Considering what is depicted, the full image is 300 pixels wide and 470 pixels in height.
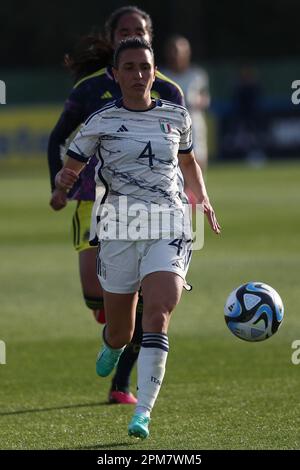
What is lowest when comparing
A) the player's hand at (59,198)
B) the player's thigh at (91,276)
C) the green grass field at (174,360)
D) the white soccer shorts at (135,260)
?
the green grass field at (174,360)

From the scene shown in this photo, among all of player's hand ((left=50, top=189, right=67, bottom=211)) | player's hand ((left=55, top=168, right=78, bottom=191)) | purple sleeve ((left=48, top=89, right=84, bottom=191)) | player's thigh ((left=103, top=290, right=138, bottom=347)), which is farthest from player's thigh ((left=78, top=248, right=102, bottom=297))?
player's hand ((left=55, top=168, right=78, bottom=191))

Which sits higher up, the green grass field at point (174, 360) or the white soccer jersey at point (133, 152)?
the white soccer jersey at point (133, 152)

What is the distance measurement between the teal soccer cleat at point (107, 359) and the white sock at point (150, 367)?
901 mm

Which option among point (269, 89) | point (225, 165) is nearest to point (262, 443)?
point (225, 165)

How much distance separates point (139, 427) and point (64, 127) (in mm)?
2586

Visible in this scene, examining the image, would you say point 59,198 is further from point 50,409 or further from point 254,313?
point 50,409

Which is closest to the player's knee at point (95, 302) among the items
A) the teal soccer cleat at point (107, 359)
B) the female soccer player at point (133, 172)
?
the teal soccer cleat at point (107, 359)

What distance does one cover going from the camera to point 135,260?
7.00m

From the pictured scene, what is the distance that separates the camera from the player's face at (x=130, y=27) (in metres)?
8.45

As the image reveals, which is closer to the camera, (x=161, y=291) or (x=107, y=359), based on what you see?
(x=161, y=291)

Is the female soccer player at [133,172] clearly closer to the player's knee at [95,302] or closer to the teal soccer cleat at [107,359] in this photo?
the teal soccer cleat at [107,359]

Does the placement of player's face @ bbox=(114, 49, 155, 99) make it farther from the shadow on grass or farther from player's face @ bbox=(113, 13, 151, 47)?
the shadow on grass

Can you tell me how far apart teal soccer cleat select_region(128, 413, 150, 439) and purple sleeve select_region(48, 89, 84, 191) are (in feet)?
7.48

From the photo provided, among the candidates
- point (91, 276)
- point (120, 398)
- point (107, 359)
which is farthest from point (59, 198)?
point (120, 398)
